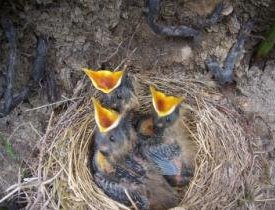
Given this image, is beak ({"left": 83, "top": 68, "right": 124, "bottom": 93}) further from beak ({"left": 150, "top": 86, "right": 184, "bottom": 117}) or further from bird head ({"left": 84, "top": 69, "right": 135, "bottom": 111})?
beak ({"left": 150, "top": 86, "right": 184, "bottom": 117})

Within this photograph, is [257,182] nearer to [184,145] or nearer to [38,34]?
[184,145]

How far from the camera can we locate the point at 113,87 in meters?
2.36

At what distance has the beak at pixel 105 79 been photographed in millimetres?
2299

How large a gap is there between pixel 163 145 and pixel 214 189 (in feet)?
0.86

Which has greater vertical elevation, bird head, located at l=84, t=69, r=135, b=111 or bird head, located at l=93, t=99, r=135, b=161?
bird head, located at l=84, t=69, r=135, b=111

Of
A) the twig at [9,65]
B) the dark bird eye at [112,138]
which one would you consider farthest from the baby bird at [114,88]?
the twig at [9,65]

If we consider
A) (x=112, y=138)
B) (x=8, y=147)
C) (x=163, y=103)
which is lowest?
(x=8, y=147)

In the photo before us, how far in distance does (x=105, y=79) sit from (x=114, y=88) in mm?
49

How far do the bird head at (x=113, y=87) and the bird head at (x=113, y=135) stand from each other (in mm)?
48

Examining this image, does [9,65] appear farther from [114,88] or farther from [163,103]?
[163,103]

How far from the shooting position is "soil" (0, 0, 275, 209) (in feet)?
7.82

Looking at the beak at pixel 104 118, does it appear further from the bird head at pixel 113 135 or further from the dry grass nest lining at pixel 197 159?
the dry grass nest lining at pixel 197 159

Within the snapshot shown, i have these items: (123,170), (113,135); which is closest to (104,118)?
(113,135)

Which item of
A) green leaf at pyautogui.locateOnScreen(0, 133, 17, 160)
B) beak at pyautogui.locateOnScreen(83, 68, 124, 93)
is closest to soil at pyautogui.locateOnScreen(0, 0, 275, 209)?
green leaf at pyautogui.locateOnScreen(0, 133, 17, 160)
